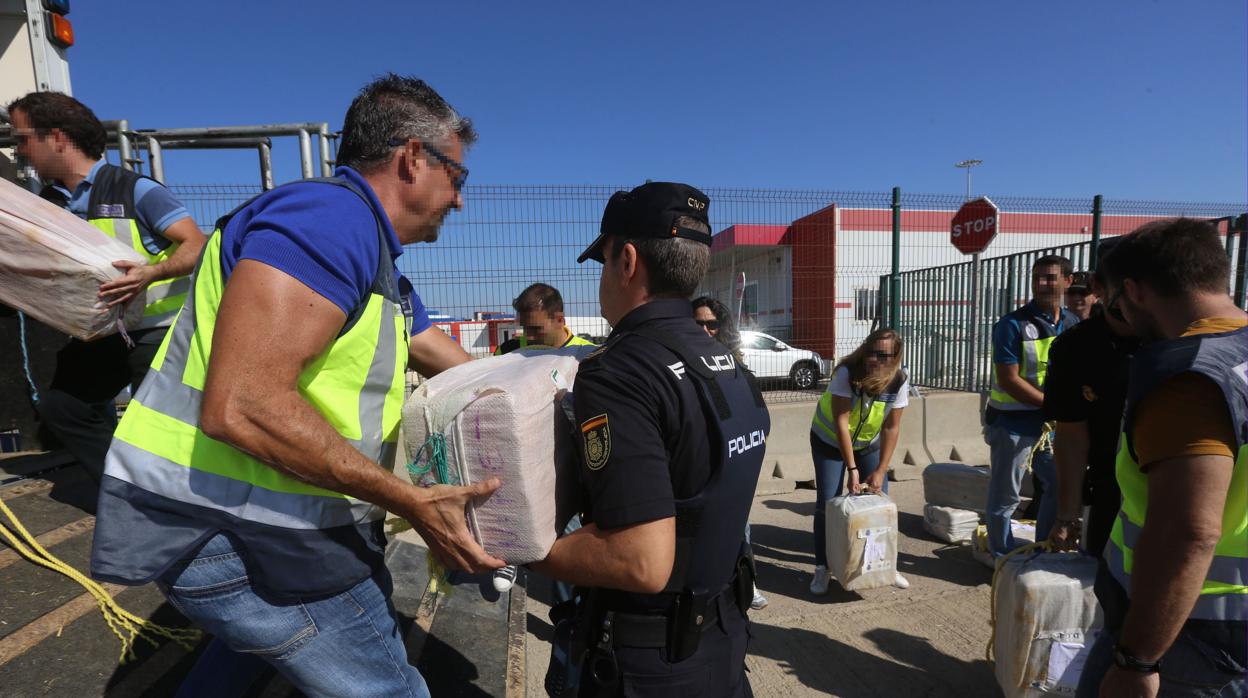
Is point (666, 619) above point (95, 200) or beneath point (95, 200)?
beneath

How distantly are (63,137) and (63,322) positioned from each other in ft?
3.74

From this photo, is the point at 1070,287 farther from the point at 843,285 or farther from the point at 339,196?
the point at 339,196

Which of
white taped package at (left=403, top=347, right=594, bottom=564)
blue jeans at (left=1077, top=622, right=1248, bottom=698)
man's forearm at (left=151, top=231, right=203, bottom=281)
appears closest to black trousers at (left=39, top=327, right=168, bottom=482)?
man's forearm at (left=151, top=231, right=203, bottom=281)

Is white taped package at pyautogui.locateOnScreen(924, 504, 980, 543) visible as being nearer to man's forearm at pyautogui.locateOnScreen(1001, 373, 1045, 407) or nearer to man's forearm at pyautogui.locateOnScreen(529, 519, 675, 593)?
man's forearm at pyautogui.locateOnScreen(1001, 373, 1045, 407)

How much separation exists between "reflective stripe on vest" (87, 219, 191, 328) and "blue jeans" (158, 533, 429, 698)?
1.71 metres

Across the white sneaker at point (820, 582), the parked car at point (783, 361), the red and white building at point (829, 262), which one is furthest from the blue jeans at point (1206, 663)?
the red and white building at point (829, 262)

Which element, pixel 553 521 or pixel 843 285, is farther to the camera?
pixel 843 285

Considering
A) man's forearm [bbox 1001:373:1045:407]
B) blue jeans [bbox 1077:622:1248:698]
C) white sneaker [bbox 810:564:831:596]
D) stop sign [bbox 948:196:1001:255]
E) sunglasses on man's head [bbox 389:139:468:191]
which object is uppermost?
stop sign [bbox 948:196:1001:255]

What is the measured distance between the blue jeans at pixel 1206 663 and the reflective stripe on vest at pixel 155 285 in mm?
3542

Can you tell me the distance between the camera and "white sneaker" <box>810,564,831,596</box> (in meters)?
3.91

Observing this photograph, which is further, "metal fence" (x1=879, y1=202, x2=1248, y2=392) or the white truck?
"metal fence" (x1=879, y1=202, x2=1248, y2=392)

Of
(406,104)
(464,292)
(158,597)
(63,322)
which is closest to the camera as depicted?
(406,104)

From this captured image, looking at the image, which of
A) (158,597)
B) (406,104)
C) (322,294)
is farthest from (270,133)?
(322,294)

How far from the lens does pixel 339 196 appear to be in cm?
121
